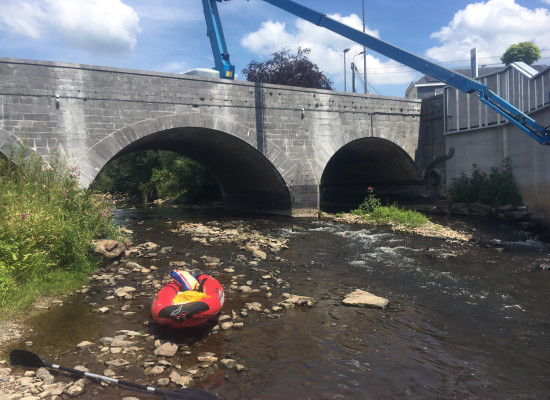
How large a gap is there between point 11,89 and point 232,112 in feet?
Result: 22.3

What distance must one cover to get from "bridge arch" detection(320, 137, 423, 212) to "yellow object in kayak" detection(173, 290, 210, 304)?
45.1 feet

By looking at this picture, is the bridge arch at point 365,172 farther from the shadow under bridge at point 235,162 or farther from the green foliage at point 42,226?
the green foliage at point 42,226

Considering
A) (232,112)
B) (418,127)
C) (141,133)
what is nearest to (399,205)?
(418,127)

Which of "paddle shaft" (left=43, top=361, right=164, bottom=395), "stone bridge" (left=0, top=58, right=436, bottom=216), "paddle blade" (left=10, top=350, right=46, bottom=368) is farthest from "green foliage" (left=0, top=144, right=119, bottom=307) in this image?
"stone bridge" (left=0, top=58, right=436, bottom=216)

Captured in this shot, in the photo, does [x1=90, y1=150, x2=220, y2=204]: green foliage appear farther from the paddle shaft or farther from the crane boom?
the paddle shaft

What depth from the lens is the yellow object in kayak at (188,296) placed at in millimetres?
4634

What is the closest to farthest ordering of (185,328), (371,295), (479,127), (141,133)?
(185,328), (371,295), (141,133), (479,127)

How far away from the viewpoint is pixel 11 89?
1091cm

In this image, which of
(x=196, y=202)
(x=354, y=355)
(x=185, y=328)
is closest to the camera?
(x=354, y=355)

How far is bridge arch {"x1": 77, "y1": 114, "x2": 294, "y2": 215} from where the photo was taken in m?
12.3

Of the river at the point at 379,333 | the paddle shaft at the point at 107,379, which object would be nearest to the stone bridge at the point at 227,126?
the river at the point at 379,333

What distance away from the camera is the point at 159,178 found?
34.8 m

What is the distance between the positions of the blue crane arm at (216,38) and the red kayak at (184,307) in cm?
1433

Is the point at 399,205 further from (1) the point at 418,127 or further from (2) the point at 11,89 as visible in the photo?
(2) the point at 11,89
